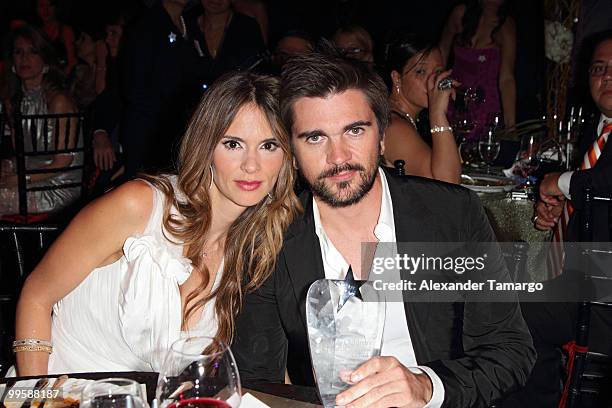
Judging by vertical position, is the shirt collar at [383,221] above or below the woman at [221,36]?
below

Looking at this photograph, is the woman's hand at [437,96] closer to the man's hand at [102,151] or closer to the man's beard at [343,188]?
the man's beard at [343,188]

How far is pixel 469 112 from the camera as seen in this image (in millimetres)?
4152

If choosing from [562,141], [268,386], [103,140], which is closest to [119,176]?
[103,140]

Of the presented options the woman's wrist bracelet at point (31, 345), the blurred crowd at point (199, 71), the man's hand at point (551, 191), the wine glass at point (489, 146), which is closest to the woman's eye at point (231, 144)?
the woman's wrist bracelet at point (31, 345)

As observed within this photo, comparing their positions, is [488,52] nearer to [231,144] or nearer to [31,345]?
[231,144]

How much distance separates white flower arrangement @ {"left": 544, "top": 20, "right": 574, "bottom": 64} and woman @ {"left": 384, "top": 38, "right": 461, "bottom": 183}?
123 cm

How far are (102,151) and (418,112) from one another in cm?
285

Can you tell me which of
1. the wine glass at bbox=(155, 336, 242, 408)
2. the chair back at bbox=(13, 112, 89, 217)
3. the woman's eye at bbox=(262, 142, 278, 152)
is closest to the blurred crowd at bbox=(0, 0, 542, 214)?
the chair back at bbox=(13, 112, 89, 217)

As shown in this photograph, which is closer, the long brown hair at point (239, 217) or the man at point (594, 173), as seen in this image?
the long brown hair at point (239, 217)

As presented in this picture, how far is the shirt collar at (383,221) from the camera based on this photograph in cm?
215

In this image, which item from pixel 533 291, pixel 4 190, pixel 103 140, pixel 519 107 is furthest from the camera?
pixel 519 107

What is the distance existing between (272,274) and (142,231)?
17.0 inches

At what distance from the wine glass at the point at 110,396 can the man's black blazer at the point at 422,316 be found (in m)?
0.64

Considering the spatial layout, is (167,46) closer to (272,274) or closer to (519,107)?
(272,274)
